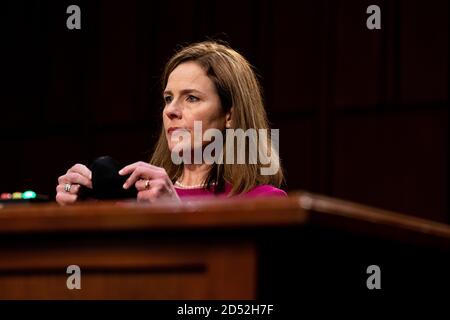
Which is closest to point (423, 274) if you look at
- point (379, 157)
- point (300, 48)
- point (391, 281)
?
point (391, 281)

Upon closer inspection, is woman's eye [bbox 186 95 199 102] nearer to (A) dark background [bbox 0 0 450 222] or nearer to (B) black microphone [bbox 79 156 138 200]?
(B) black microphone [bbox 79 156 138 200]

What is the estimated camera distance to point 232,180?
1.75m

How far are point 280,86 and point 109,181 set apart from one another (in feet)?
7.31

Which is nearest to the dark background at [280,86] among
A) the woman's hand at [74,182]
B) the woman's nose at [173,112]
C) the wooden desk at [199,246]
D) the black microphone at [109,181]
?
the woman's nose at [173,112]

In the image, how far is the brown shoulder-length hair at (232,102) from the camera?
176 centimetres

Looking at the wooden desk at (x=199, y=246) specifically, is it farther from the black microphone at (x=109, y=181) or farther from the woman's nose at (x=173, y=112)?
the woman's nose at (x=173, y=112)

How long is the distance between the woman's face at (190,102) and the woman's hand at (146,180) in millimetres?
466

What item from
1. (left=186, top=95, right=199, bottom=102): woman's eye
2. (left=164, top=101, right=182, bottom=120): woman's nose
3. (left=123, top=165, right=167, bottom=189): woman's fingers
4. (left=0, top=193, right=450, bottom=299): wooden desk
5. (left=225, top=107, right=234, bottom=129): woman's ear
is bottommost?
(left=0, top=193, right=450, bottom=299): wooden desk

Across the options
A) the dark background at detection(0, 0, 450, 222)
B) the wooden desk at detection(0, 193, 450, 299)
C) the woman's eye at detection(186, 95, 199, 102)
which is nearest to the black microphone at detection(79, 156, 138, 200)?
the wooden desk at detection(0, 193, 450, 299)

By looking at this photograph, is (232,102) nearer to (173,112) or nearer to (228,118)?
(228,118)

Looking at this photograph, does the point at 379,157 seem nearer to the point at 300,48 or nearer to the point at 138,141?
the point at 300,48

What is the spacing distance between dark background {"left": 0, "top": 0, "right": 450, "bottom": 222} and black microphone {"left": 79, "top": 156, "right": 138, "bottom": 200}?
168 cm

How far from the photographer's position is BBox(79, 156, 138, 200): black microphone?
4.01 feet
